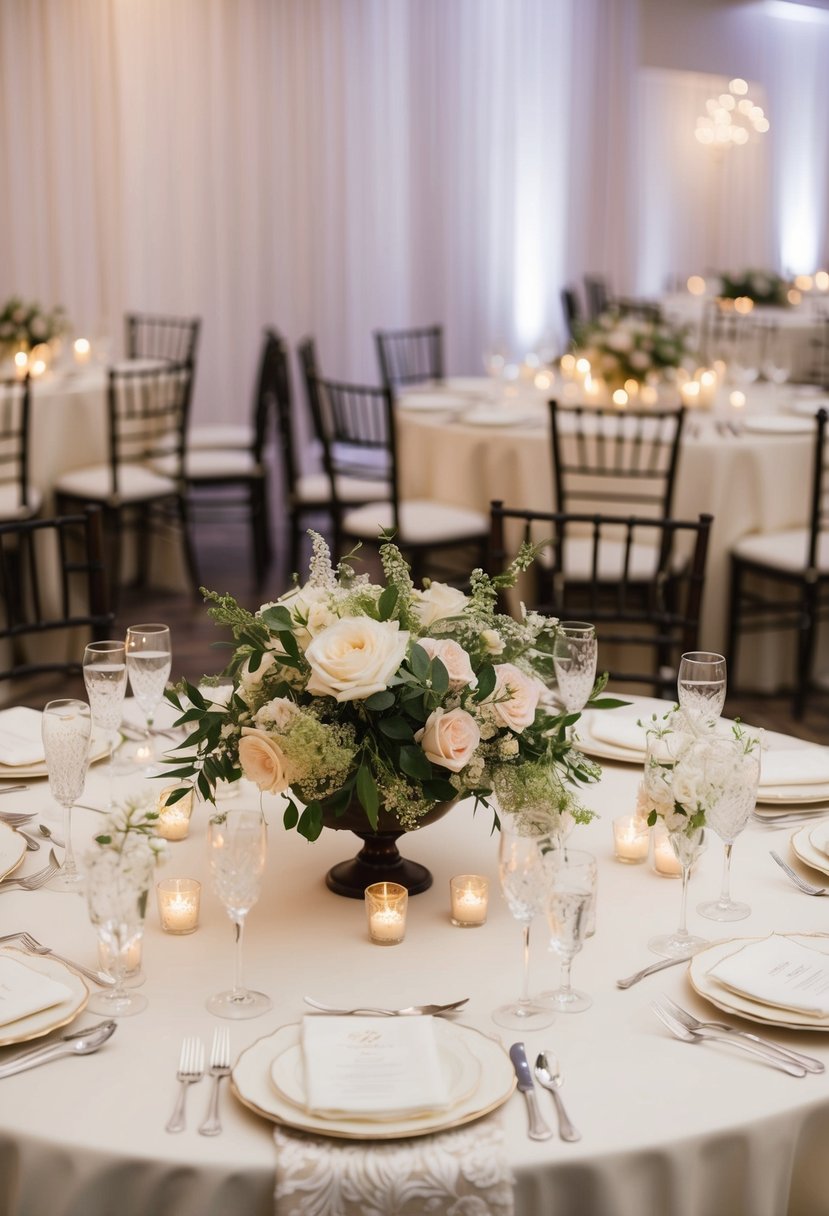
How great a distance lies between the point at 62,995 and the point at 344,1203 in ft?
1.32

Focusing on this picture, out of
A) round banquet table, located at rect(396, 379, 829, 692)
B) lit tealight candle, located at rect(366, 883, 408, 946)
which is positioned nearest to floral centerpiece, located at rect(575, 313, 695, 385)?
round banquet table, located at rect(396, 379, 829, 692)

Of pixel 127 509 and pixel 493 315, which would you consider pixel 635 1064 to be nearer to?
pixel 127 509

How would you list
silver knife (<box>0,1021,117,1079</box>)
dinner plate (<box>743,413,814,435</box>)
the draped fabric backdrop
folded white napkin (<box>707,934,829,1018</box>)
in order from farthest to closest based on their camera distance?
the draped fabric backdrop
dinner plate (<box>743,413,814,435</box>)
folded white napkin (<box>707,934,829,1018</box>)
silver knife (<box>0,1021,117,1079</box>)

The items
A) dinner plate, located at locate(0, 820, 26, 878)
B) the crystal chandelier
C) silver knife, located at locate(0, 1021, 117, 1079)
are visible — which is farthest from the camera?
the crystal chandelier

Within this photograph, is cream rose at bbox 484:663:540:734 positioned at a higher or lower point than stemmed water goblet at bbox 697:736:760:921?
higher

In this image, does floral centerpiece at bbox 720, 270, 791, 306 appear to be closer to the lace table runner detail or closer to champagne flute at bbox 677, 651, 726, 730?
champagne flute at bbox 677, 651, 726, 730

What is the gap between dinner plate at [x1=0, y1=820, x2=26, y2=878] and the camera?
1786 mm

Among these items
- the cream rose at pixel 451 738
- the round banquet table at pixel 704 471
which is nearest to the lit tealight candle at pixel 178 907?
the cream rose at pixel 451 738

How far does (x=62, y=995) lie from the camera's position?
1451 mm

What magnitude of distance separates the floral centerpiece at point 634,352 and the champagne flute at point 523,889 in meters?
4.09

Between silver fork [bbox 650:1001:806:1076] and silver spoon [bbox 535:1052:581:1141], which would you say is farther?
silver fork [bbox 650:1001:806:1076]

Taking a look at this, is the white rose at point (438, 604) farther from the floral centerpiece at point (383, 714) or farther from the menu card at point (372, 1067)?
the menu card at point (372, 1067)

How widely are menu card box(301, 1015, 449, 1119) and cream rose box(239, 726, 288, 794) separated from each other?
0.96 feet

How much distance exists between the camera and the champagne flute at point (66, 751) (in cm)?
173
